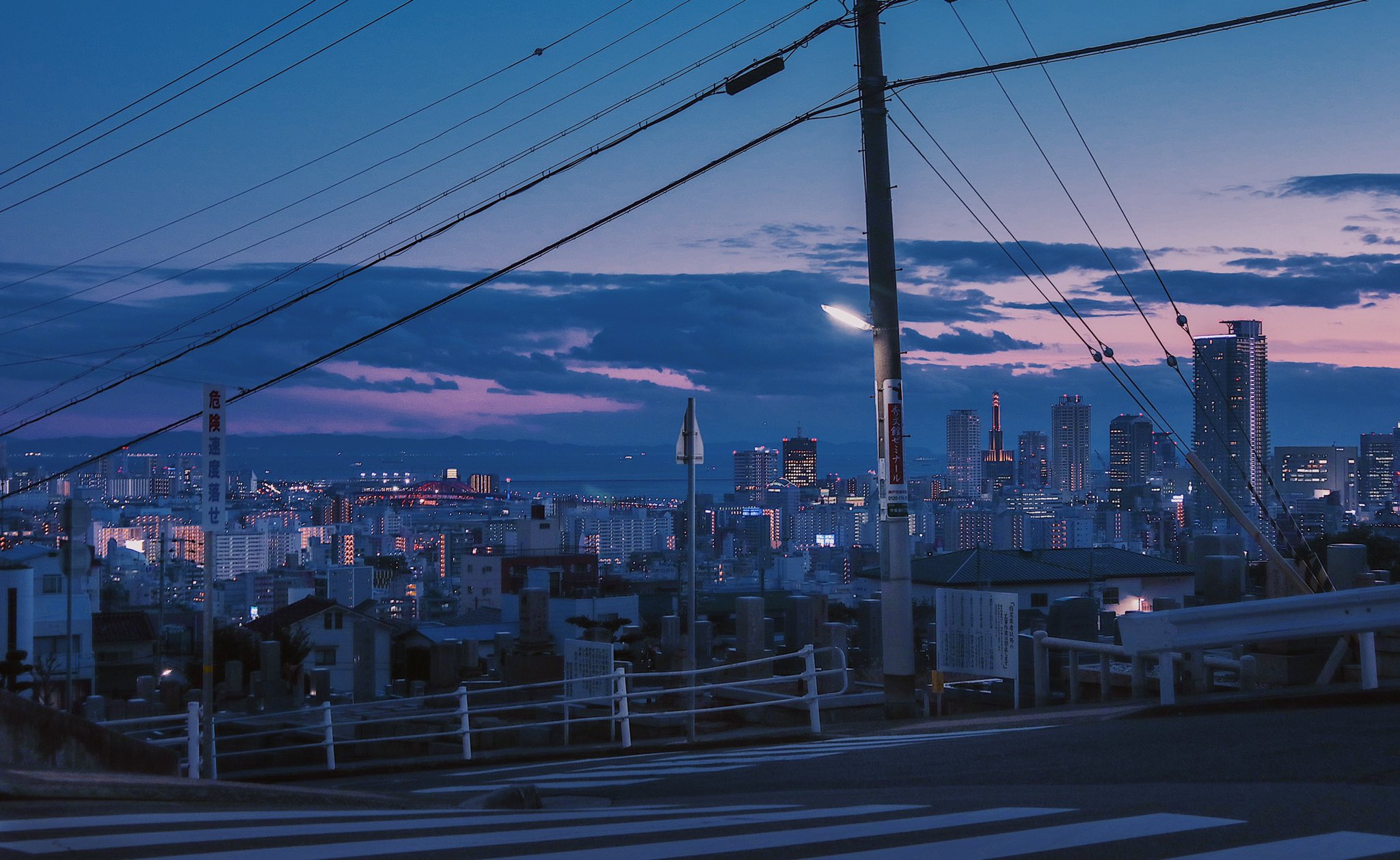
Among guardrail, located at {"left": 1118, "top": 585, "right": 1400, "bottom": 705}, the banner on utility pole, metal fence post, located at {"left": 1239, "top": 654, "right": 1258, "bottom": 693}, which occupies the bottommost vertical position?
metal fence post, located at {"left": 1239, "top": 654, "right": 1258, "bottom": 693}

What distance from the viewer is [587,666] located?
14992 millimetres

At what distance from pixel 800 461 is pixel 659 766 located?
157 feet

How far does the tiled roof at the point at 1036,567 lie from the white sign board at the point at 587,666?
9398 mm

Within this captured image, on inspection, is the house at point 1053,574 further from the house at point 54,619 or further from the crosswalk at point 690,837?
the house at point 54,619

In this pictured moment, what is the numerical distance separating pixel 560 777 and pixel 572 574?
30504mm

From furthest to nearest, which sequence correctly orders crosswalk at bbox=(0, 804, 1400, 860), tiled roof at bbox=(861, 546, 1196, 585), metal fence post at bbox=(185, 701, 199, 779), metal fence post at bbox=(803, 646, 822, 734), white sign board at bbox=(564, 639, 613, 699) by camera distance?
tiled roof at bbox=(861, 546, 1196, 585) → white sign board at bbox=(564, 639, 613, 699) → metal fence post at bbox=(803, 646, 822, 734) → metal fence post at bbox=(185, 701, 199, 779) → crosswalk at bbox=(0, 804, 1400, 860)

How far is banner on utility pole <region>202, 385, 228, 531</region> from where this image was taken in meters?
10.6

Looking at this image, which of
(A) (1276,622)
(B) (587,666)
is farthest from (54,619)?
(A) (1276,622)

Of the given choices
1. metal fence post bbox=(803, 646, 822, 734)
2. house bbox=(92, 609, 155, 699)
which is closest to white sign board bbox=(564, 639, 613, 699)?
metal fence post bbox=(803, 646, 822, 734)

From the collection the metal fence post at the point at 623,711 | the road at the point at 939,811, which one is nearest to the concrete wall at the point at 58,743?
the road at the point at 939,811

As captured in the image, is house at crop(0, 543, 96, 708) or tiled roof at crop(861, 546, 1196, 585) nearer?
tiled roof at crop(861, 546, 1196, 585)

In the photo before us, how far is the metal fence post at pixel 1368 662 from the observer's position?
9734 millimetres

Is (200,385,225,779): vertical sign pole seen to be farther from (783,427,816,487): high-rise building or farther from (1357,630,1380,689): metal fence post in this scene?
(783,427,816,487): high-rise building

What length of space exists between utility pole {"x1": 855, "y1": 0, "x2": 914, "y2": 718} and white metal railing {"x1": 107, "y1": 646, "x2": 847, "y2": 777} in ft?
3.14
